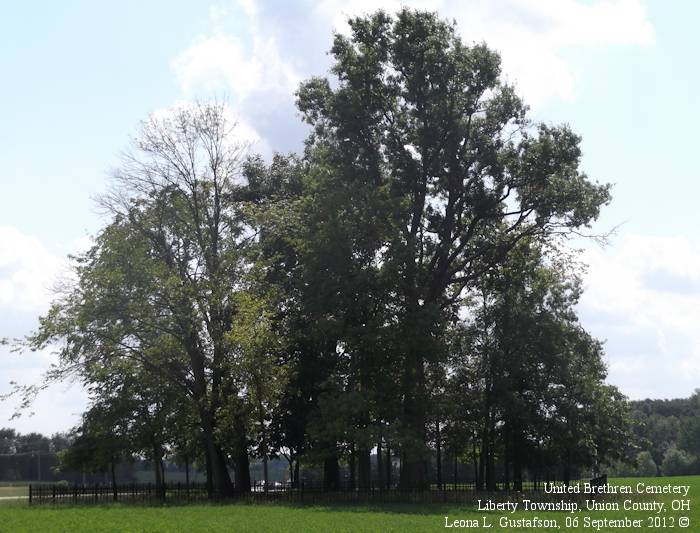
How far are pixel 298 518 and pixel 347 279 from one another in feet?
51.5

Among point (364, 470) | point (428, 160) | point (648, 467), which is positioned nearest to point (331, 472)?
point (364, 470)

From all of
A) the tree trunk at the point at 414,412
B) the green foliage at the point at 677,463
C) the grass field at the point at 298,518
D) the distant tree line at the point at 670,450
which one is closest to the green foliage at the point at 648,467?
the distant tree line at the point at 670,450

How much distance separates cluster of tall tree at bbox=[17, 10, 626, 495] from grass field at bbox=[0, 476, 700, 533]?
664 centimetres

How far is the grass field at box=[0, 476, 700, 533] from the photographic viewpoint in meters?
25.3

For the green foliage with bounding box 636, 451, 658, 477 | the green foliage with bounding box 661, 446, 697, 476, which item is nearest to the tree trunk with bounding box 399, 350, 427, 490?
the green foliage with bounding box 636, 451, 658, 477

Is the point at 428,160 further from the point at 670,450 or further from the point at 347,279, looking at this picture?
the point at 670,450

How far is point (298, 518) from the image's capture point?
95.5ft

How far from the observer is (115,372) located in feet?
145

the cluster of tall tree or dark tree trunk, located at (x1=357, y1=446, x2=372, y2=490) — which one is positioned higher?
the cluster of tall tree

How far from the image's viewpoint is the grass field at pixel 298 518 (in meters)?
25.3

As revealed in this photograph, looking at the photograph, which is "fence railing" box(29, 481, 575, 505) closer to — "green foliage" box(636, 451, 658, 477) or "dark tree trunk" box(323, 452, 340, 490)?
"dark tree trunk" box(323, 452, 340, 490)

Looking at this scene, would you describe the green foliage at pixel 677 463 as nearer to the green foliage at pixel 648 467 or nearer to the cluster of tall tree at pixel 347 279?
the green foliage at pixel 648 467

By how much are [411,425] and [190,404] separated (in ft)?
42.2

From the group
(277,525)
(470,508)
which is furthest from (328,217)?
(277,525)
